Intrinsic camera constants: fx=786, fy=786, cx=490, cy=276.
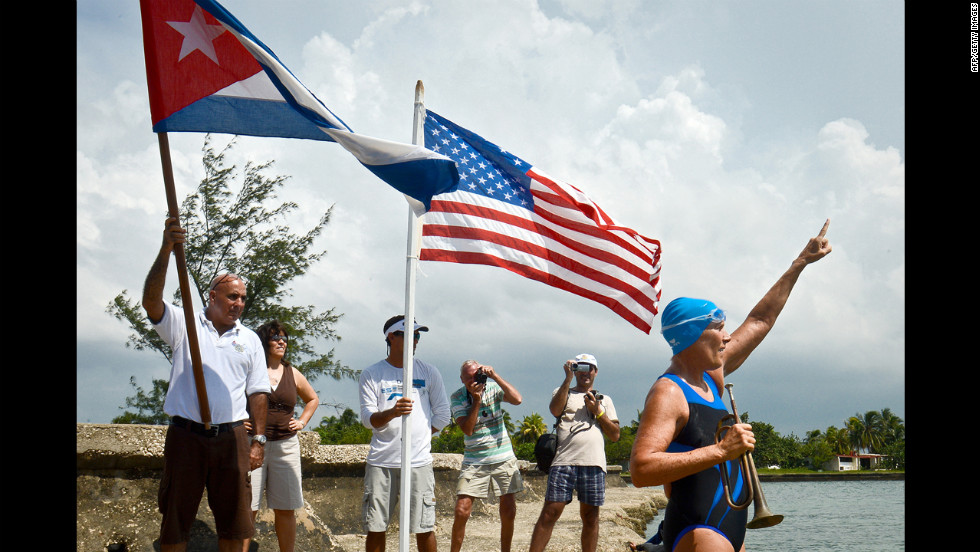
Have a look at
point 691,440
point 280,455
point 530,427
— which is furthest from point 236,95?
point 530,427

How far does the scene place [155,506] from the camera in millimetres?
5520

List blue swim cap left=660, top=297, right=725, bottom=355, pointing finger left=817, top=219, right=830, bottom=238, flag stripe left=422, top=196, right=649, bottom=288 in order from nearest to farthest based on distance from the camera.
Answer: blue swim cap left=660, top=297, right=725, bottom=355
pointing finger left=817, top=219, right=830, bottom=238
flag stripe left=422, top=196, right=649, bottom=288

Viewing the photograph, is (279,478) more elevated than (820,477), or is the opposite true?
(279,478)

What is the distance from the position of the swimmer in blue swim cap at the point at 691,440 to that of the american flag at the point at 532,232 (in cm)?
261

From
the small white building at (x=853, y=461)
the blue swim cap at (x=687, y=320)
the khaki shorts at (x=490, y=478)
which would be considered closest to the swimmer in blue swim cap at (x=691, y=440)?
the blue swim cap at (x=687, y=320)

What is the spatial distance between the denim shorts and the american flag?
1.29 meters

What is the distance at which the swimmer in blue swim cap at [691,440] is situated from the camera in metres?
2.80

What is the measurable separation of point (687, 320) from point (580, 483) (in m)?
3.60

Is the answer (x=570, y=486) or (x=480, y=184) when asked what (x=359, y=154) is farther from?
(x=570, y=486)

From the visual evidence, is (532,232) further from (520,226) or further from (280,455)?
(280,455)

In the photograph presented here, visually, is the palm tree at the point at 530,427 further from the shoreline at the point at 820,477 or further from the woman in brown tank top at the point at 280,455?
the woman in brown tank top at the point at 280,455

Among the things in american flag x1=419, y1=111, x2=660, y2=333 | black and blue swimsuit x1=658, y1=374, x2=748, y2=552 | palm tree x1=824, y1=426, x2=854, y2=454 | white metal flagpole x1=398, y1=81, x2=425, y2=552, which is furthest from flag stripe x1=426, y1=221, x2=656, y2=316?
palm tree x1=824, y1=426, x2=854, y2=454

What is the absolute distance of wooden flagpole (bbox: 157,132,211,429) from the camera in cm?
409

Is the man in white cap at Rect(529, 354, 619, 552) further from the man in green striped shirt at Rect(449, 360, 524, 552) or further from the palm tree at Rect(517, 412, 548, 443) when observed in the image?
the palm tree at Rect(517, 412, 548, 443)
